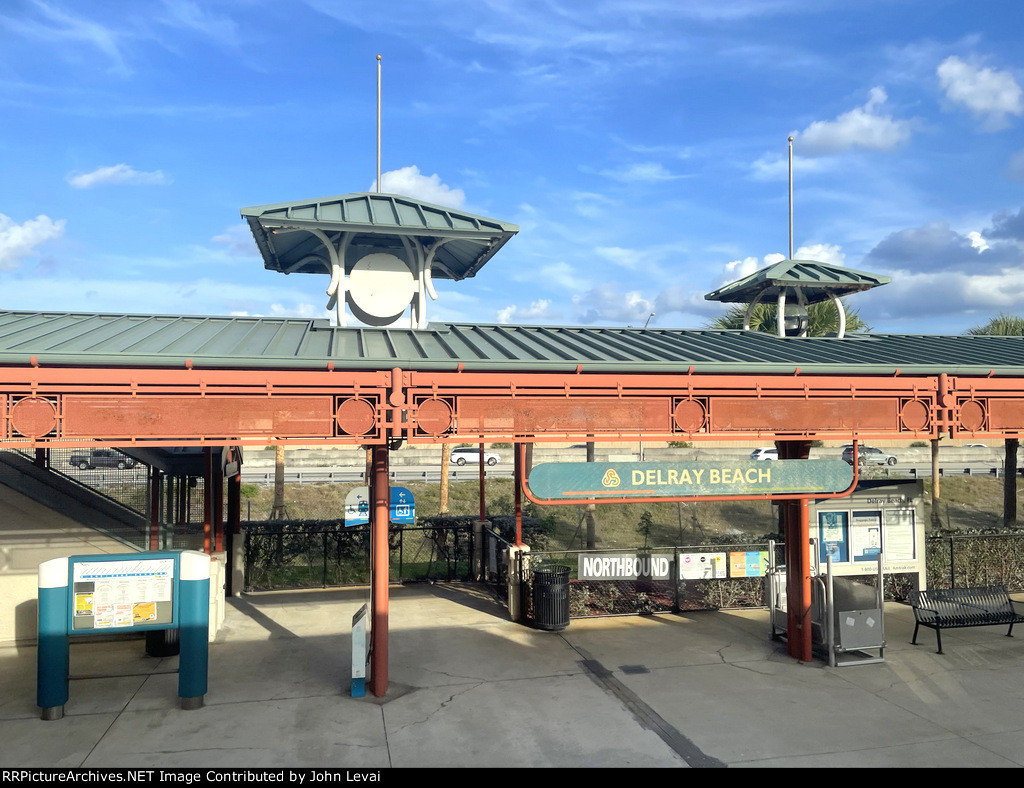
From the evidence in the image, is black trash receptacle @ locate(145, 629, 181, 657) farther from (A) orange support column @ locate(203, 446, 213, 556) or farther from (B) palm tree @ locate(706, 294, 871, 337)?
(B) palm tree @ locate(706, 294, 871, 337)

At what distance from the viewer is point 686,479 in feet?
31.8

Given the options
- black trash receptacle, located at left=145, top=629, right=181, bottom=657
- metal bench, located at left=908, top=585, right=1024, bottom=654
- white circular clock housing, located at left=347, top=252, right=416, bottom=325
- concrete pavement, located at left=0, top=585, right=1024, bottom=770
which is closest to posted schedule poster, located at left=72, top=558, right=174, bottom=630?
concrete pavement, located at left=0, top=585, right=1024, bottom=770

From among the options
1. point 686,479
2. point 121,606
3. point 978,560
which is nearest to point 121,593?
point 121,606

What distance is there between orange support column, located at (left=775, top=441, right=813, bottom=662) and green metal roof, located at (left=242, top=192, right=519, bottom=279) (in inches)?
221

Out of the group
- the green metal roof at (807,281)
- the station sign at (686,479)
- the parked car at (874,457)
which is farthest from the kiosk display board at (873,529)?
the parked car at (874,457)

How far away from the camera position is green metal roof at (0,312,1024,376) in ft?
28.9

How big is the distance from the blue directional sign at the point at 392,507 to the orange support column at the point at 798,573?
6.55m

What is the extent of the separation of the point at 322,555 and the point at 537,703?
997 centimetres

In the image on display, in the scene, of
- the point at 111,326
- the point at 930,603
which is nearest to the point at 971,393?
the point at 930,603

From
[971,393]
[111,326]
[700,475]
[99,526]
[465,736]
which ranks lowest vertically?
[465,736]

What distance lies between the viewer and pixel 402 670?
10812 millimetres

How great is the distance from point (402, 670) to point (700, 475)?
16.0 ft

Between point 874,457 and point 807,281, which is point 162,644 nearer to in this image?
point 807,281
